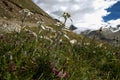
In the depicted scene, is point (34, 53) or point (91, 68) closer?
point (34, 53)

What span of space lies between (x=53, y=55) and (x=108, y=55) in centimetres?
476

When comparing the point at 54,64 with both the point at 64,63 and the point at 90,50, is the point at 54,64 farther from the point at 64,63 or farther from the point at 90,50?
the point at 90,50

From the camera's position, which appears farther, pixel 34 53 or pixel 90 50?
pixel 90 50

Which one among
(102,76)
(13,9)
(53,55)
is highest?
(13,9)

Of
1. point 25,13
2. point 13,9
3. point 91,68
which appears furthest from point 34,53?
point 13,9

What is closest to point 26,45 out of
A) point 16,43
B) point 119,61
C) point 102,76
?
point 16,43

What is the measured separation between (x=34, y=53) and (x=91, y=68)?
2.60 meters

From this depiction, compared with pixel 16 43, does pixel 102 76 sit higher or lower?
lower

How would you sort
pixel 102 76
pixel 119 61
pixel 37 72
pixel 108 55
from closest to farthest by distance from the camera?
pixel 37 72 → pixel 102 76 → pixel 119 61 → pixel 108 55

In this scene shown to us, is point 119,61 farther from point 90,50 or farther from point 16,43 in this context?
point 16,43

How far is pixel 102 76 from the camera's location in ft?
36.6

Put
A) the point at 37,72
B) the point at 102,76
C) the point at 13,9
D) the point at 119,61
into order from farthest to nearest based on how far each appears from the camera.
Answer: the point at 13,9 → the point at 119,61 → the point at 102,76 → the point at 37,72

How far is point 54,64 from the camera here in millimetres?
8484

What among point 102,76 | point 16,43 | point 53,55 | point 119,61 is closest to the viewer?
point 53,55
